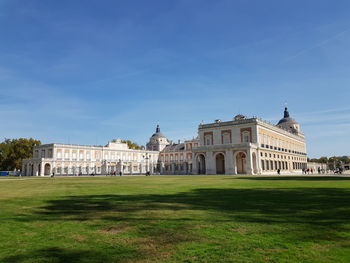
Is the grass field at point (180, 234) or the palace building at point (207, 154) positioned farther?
the palace building at point (207, 154)

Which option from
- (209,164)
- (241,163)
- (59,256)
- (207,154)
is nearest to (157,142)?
(207,154)

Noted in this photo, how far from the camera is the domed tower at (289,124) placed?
9376 cm

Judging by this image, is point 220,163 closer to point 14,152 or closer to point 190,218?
point 190,218

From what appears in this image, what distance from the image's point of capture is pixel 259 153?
186ft

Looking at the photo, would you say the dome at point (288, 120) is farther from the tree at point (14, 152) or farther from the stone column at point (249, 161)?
the tree at point (14, 152)

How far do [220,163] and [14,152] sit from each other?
61881mm

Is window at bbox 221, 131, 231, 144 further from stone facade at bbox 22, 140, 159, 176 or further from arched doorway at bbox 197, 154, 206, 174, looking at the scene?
stone facade at bbox 22, 140, 159, 176

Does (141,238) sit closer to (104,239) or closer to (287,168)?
(104,239)

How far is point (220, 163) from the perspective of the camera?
201ft

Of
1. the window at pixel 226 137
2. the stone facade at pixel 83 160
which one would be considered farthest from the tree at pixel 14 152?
the window at pixel 226 137

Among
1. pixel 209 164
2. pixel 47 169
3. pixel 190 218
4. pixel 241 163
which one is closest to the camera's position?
pixel 190 218

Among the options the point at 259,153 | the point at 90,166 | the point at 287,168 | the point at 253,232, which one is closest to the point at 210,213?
the point at 253,232

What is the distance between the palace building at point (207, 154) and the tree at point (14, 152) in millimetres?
4674

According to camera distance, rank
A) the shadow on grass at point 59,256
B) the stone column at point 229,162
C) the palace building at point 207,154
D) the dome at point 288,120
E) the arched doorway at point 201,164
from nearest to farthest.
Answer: the shadow on grass at point 59,256 < the stone column at point 229,162 < the palace building at point 207,154 < the arched doorway at point 201,164 < the dome at point 288,120
